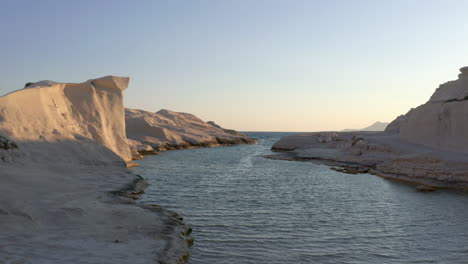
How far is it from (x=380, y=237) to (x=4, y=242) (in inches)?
425

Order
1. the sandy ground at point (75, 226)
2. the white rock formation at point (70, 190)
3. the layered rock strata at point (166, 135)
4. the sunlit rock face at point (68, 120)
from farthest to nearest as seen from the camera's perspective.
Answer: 1. the layered rock strata at point (166, 135)
2. the sunlit rock face at point (68, 120)
3. the white rock formation at point (70, 190)
4. the sandy ground at point (75, 226)

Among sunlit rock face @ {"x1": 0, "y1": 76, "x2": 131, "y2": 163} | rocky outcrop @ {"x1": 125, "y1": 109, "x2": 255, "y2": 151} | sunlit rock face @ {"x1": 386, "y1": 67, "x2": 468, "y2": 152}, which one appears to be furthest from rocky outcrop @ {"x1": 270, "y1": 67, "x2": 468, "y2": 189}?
rocky outcrop @ {"x1": 125, "y1": 109, "x2": 255, "y2": 151}

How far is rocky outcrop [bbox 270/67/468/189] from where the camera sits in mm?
22078

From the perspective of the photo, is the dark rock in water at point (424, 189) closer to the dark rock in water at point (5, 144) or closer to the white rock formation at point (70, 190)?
the white rock formation at point (70, 190)

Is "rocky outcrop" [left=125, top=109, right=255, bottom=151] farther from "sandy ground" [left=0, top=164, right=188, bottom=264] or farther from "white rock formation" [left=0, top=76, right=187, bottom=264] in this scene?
"sandy ground" [left=0, top=164, right=188, bottom=264]

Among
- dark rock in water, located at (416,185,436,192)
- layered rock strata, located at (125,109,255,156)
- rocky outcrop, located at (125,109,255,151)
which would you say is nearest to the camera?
dark rock in water, located at (416,185,436,192)

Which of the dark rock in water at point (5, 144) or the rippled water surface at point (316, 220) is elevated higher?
the dark rock in water at point (5, 144)

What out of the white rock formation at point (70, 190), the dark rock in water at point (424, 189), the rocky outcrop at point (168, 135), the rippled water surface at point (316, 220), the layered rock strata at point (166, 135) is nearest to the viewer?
the white rock formation at point (70, 190)

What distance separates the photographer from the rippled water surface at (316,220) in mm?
10016

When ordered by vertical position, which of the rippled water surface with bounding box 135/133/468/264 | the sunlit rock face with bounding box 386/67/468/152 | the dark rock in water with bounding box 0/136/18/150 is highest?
the sunlit rock face with bounding box 386/67/468/152

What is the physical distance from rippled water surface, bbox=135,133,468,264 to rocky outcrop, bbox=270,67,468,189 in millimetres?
2239

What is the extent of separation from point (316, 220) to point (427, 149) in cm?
1871

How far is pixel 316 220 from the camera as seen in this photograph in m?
13.6

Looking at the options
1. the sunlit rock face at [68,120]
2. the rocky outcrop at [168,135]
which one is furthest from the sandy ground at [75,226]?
the rocky outcrop at [168,135]
